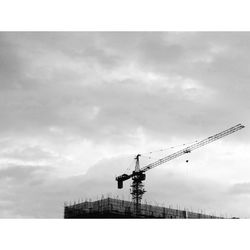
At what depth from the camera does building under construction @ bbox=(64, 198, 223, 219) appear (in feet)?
420

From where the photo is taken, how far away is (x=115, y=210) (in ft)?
421

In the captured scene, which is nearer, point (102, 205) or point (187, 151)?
point (102, 205)

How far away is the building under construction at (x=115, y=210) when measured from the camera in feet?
420

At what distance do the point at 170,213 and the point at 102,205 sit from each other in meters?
25.1

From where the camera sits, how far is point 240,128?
12888cm

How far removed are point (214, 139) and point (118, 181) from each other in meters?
38.1
